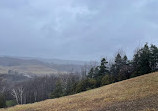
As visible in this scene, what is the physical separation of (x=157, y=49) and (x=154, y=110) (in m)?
32.6

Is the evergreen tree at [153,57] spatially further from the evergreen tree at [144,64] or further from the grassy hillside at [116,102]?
the grassy hillside at [116,102]

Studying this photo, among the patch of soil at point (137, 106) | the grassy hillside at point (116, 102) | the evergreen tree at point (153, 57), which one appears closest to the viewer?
the patch of soil at point (137, 106)

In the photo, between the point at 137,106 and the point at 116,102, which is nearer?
the point at 137,106

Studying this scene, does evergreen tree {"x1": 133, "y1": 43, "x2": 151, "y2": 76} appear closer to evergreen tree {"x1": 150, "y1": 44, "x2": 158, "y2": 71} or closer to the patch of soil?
evergreen tree {"x1": 150, "y1": 44, "x2": 158, "y2": 71}

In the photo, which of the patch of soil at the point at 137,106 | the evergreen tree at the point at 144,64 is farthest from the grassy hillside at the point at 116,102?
the evergreen tree at the point at 144,64

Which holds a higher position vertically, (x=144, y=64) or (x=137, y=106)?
(x=144, y=64)

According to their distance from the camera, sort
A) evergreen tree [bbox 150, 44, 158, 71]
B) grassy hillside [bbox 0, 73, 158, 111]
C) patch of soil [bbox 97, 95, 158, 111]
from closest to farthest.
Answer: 1. patch of soil [bbox 97, 95, 158, 111]
2. grassy hillside [bbox 0, 73, 158, 111]
3. evergreen tree [bbox 150, 44, 158, 71]

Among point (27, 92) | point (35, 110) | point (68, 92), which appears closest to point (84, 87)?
point (68, 92)

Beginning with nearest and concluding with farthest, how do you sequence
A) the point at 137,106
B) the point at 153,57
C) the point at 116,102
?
the point at 137,106, the point at 116,102, the point at 153,57

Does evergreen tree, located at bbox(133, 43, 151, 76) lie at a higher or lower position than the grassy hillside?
higher

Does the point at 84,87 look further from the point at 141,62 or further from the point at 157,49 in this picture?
the point at 157,49

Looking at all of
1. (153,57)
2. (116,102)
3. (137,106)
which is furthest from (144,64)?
(137,106)

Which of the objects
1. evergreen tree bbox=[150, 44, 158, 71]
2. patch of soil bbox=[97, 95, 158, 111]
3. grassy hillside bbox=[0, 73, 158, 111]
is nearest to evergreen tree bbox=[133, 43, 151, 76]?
evergreen tree bbox=[150, 44, 158, 71]

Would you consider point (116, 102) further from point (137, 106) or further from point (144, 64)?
point (144, 64)
